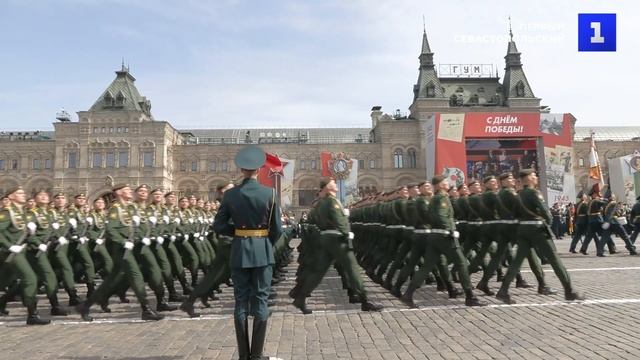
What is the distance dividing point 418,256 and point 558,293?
7.63ft

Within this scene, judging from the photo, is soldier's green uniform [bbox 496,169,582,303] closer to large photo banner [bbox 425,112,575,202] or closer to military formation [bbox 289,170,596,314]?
military formation [bbox 289,170,596,314]

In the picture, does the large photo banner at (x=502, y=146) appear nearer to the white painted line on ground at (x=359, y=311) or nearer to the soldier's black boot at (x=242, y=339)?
the white painted line on ground at (x=359, y=311)

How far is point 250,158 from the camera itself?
458 centimetres

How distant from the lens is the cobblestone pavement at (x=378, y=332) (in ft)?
15.9

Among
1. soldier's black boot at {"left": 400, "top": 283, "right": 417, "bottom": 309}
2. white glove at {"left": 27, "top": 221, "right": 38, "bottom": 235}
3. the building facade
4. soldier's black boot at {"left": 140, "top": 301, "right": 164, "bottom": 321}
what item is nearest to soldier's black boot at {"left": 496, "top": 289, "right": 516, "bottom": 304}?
soldier's black boot at {"left": 400, "top": 283, "right": 417, "bottom": 309}

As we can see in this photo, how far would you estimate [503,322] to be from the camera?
6.05 m

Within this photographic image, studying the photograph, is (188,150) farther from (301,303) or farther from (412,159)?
(301,303)

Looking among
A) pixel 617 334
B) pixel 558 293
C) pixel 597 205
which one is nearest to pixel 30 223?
pixel 617 334

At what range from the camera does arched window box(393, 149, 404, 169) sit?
188 ft

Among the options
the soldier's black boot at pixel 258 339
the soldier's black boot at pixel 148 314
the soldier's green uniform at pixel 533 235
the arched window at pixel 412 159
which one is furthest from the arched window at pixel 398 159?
the soldier's black boot at pixel 258 339

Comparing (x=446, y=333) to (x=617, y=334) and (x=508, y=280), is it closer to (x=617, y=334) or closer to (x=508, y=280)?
(x=617, y=334)

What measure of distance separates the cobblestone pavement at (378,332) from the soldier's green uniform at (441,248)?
0.27m

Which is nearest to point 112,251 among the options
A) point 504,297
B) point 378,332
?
point 378,332

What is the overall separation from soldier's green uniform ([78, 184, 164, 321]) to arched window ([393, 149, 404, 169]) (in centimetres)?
5128
